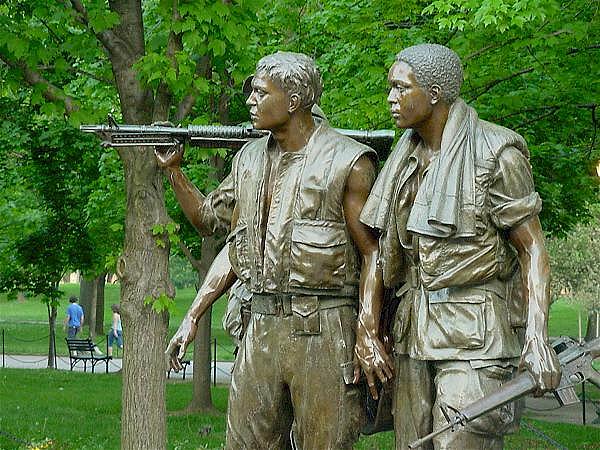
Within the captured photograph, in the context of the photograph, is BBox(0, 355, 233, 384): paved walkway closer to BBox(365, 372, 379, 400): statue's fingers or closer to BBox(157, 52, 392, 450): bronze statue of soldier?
BBox(157, 52, 392, 450): bronze statue of soldier

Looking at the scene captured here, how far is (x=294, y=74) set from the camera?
5.26m

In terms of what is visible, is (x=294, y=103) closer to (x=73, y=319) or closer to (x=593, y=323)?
(x=73, y=319)

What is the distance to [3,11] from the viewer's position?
11.4m

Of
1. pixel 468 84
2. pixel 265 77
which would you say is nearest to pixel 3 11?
pixel 468 84

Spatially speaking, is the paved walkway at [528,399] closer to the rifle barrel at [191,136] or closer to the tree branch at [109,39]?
the tree branch at [109,39]

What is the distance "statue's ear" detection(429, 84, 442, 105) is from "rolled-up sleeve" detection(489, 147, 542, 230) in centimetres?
35

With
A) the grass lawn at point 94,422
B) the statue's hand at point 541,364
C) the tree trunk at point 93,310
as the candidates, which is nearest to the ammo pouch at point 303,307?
the statue's hand at point 541,364

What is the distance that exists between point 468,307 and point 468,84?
302 inches

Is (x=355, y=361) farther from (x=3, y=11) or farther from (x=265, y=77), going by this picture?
(x=3, y=11)

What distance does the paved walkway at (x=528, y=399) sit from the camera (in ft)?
59.8

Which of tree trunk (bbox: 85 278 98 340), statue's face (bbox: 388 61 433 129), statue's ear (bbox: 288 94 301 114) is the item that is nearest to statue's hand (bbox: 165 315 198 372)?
statue's ear (bbox: 288 94 301 114)

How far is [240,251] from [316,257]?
406 millimetres

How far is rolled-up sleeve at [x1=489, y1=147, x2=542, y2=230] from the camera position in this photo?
4848 mm

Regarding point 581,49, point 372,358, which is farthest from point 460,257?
point 581,49
